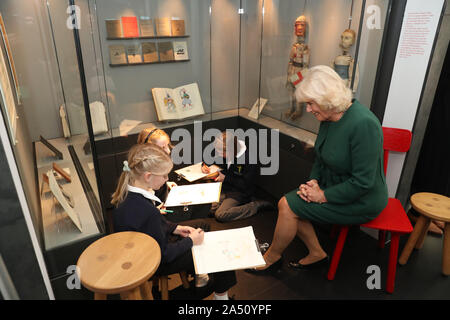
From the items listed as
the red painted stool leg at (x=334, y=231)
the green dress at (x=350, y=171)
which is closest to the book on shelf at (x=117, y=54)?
the green dress at (x=350, y=171)

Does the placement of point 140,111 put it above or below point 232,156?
above

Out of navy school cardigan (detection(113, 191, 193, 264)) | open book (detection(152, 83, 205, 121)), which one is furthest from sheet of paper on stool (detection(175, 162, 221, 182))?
navy school cardigan (detection(113, 191, 193, 264))

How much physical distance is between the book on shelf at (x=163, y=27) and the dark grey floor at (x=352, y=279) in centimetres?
269

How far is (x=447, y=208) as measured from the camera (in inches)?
101

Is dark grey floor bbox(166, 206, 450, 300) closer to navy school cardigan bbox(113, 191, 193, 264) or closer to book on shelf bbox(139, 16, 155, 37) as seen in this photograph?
navy school cardigan bbox(113, 191, 193, 264)

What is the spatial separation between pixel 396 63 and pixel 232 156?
1.65m

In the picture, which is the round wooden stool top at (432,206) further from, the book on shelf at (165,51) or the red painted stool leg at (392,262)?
the book on shelf at (165,51)

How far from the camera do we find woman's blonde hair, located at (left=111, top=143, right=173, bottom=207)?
1.79 metres

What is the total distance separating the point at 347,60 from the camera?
10.2 feet

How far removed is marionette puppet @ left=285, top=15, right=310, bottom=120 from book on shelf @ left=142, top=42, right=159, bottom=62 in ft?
5.36

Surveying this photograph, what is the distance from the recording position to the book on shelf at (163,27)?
378 centimetres
